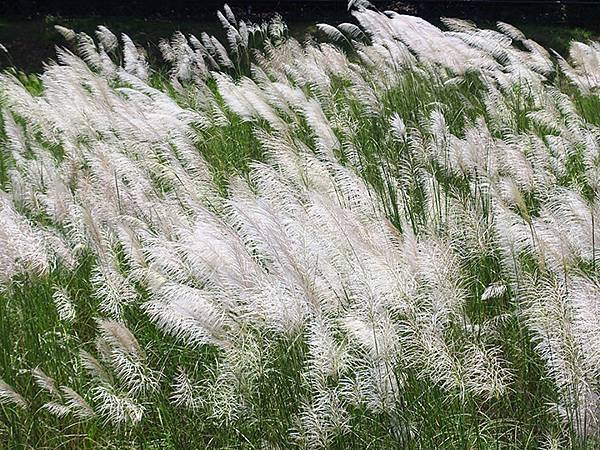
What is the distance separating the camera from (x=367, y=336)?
201 centimetres

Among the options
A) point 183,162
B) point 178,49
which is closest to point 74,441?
point 183,162

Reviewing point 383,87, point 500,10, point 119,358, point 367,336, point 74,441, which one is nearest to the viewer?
point 367,336

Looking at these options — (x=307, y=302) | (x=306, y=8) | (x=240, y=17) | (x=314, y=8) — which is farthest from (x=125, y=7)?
(x=307, y=302)

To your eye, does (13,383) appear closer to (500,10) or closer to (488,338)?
(488,338)

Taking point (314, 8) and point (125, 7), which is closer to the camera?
point (314, 8)

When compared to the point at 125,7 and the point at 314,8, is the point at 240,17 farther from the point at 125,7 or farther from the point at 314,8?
the point at 125,7

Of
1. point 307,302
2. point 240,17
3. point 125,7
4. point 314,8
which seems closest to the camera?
point 307,302

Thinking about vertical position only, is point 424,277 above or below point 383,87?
above

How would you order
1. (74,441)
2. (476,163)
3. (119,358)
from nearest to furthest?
(119,358), (74,441), (476,163)

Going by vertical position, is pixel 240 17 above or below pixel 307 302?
below

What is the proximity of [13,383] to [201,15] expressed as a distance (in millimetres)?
11796

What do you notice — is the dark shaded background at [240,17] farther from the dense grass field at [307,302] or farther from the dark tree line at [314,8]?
the dense grass field at [307,302]

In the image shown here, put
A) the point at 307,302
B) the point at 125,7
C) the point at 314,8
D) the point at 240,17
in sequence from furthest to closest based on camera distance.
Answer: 1. the point at 125,7
2. the point at 314,8
3. the point at 240,17
4. the point at 307,302

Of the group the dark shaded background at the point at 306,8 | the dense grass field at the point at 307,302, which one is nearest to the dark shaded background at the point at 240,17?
the dark shaded background at the point at 306,8
